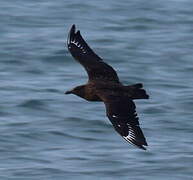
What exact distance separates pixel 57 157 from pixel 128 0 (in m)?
7.46

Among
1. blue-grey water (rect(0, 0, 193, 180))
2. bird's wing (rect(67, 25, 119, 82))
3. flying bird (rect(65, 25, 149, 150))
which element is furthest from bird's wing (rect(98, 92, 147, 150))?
blue-grey water (rect(0, 0, 193, 180))

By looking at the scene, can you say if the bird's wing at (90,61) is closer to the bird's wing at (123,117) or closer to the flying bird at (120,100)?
the flying bird at (120,100)

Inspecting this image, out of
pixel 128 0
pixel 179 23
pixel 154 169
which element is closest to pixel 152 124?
pixel 154 169

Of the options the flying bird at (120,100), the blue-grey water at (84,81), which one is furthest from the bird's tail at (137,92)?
the blue-grey water at (84,81)

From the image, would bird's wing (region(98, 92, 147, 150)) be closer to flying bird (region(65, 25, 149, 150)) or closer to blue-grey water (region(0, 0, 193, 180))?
flying bird (region(65, 25, 149, 150))

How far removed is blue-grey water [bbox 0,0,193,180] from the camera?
13180 mm

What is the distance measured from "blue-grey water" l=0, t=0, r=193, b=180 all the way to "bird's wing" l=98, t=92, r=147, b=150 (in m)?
2.16

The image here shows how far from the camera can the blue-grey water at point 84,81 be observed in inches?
519

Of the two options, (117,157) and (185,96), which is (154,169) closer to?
(117,157)

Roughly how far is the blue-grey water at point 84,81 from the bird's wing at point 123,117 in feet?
7.07

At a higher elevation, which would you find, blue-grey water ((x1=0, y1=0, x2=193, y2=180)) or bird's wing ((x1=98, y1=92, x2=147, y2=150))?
bird's wing ((x1=98, y1=92, x2=147, y2=150))

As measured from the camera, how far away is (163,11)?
63.5 feet

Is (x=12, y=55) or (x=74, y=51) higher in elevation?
(x=74, y=51)

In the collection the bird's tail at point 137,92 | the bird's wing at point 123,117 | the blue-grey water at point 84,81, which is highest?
the bird's tail at point 137,92
